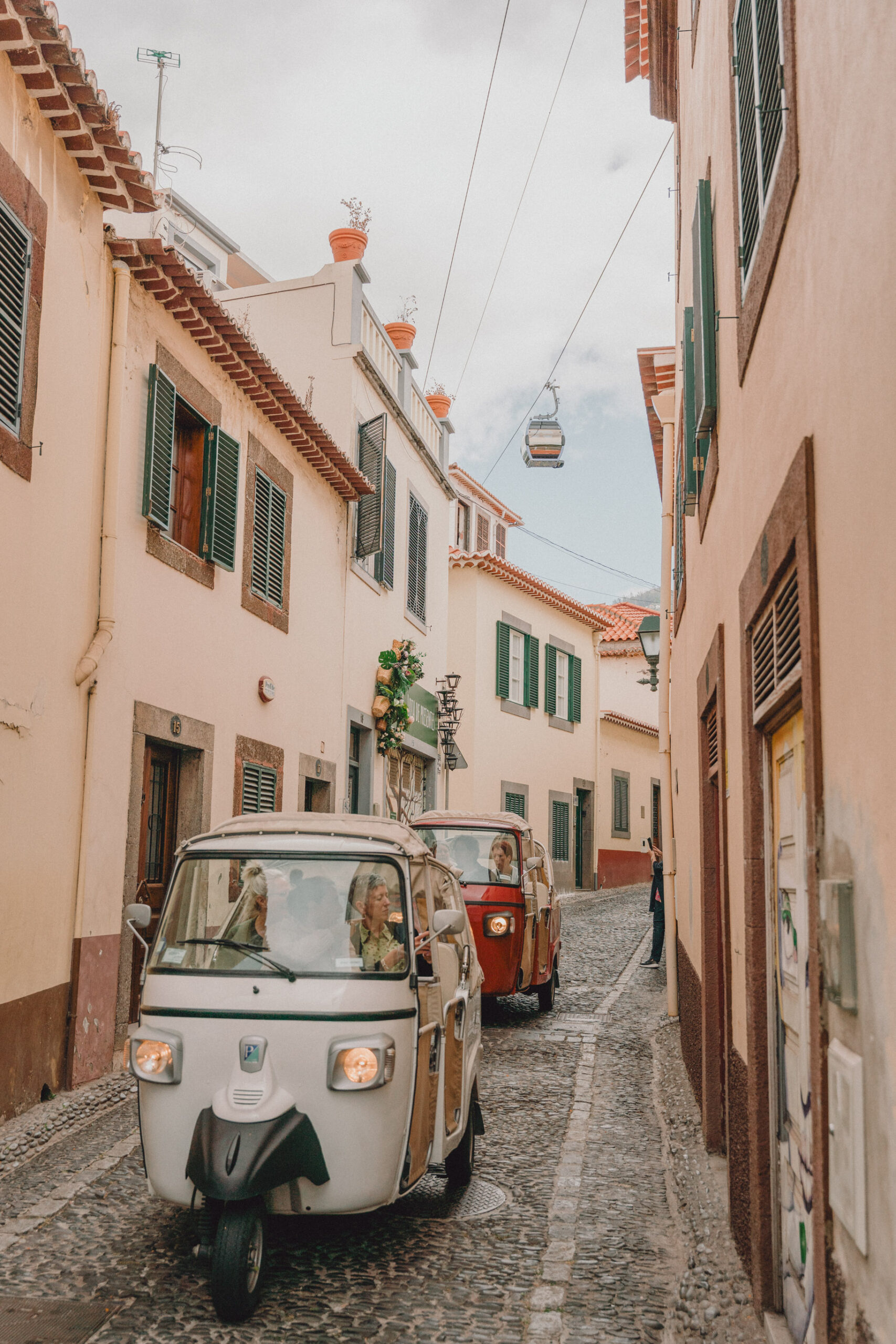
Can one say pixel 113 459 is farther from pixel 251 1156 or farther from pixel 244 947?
pixel 251 1156

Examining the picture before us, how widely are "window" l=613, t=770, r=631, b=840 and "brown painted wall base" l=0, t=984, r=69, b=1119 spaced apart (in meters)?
25.9

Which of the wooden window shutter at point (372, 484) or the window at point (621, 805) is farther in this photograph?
the window at point (621, 805)

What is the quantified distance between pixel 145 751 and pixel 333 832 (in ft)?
16.0

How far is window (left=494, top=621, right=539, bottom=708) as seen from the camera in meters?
27.0

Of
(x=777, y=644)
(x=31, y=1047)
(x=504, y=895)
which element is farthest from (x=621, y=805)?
(x=777, y=644)

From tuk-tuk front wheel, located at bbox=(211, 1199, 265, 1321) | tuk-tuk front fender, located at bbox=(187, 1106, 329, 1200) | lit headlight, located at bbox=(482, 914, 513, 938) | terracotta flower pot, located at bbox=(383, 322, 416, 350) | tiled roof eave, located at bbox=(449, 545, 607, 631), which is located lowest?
tuk-tuk front wheel, located at bbox=(211, 1199, 265, 1321)

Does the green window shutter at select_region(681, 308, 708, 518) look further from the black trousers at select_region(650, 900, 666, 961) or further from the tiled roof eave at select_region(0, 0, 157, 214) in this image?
the black trousers at select_region(650, 900, 666, 961)

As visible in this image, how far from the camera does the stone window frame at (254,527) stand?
12.8 meters

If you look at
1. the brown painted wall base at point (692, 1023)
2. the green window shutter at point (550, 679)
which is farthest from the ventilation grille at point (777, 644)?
the green window shutter at point (550, 679)

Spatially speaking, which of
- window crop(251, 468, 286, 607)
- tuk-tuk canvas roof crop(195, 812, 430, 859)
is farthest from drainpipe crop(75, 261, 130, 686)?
window crop(251, 468, 286, 607)

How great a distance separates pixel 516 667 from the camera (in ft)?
91.7

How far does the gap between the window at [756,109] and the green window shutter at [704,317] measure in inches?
50.4

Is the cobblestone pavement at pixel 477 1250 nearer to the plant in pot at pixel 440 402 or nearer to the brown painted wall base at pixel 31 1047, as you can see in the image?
the brown painted wall base at pixel 31 1047

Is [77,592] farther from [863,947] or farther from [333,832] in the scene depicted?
[863,947]
